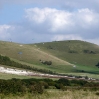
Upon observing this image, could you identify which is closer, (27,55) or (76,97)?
(76,97)

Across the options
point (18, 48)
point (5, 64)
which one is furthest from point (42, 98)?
point (18, 48)

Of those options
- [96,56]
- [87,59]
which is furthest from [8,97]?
[96,56]

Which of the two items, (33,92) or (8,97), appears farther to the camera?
(33,92)

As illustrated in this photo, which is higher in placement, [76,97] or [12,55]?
[12,55]

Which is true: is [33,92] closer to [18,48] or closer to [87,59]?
[18,48]

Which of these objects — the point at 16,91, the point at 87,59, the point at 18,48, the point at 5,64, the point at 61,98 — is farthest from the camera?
the point at 87,59

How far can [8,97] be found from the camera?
2136cm

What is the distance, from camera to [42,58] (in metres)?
140

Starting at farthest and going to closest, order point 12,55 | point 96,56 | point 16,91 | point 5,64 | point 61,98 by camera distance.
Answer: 1. point 96,56
2. point 12,55
3. point 5,64
4. point 16,91
5. point 61,98

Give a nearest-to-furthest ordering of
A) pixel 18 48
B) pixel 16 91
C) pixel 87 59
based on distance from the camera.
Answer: pixel 16 91 < pixel 18 48 < pixel 87 59

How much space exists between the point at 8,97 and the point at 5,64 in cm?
6798

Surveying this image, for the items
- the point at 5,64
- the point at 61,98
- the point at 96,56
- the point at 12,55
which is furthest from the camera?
the point at 96,56

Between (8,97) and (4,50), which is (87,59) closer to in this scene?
(4,50)

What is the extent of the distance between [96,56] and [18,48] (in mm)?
56832
